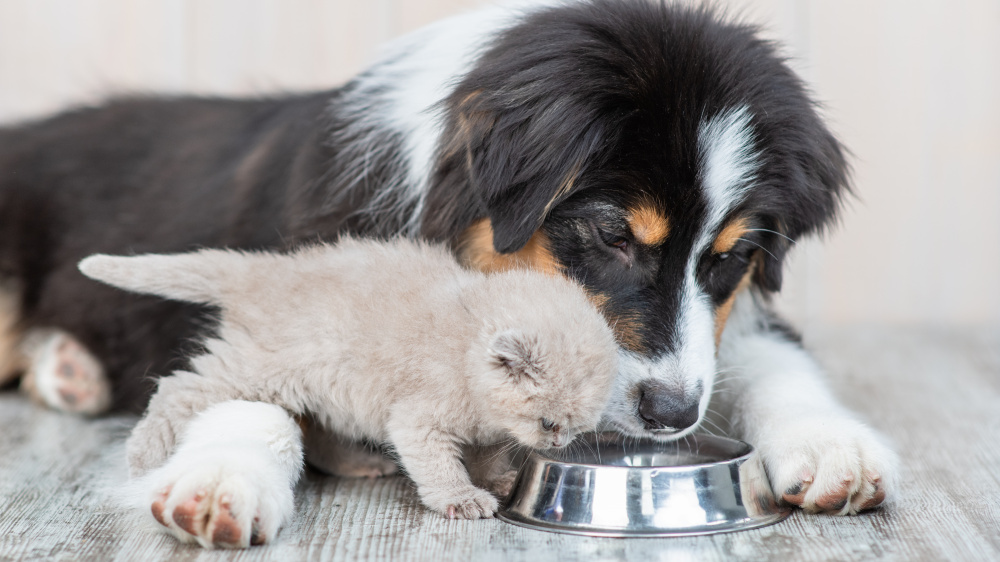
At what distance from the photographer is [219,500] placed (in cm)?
203

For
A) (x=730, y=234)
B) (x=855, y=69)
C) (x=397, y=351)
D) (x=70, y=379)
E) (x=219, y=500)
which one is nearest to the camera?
(x=219, y=500)

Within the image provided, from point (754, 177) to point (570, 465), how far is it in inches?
38.8

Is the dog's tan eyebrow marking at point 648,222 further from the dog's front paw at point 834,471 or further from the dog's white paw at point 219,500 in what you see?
the dog's white paw at point 219,500

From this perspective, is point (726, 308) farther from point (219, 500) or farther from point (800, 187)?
point (219, 500)

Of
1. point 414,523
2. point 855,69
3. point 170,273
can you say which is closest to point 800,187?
point 414,523

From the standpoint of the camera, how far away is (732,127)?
261 cm

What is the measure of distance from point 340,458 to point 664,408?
0.90 metres

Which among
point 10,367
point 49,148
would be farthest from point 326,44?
point 10,367

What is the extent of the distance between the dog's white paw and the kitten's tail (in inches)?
19.9

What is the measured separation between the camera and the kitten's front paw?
222 cm

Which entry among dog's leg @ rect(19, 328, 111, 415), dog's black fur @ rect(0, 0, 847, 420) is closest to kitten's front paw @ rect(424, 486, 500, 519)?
dog's black fur @ rect(0, 0, 847, 420)

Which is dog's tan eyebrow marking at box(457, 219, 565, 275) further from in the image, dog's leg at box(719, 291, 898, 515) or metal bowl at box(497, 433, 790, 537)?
dog's leg at box(719, 291, 898, 515)

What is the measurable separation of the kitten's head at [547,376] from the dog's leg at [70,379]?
200cm

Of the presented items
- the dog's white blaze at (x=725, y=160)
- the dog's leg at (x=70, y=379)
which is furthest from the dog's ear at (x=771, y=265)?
the dog's leg at (x=70, y=379)
